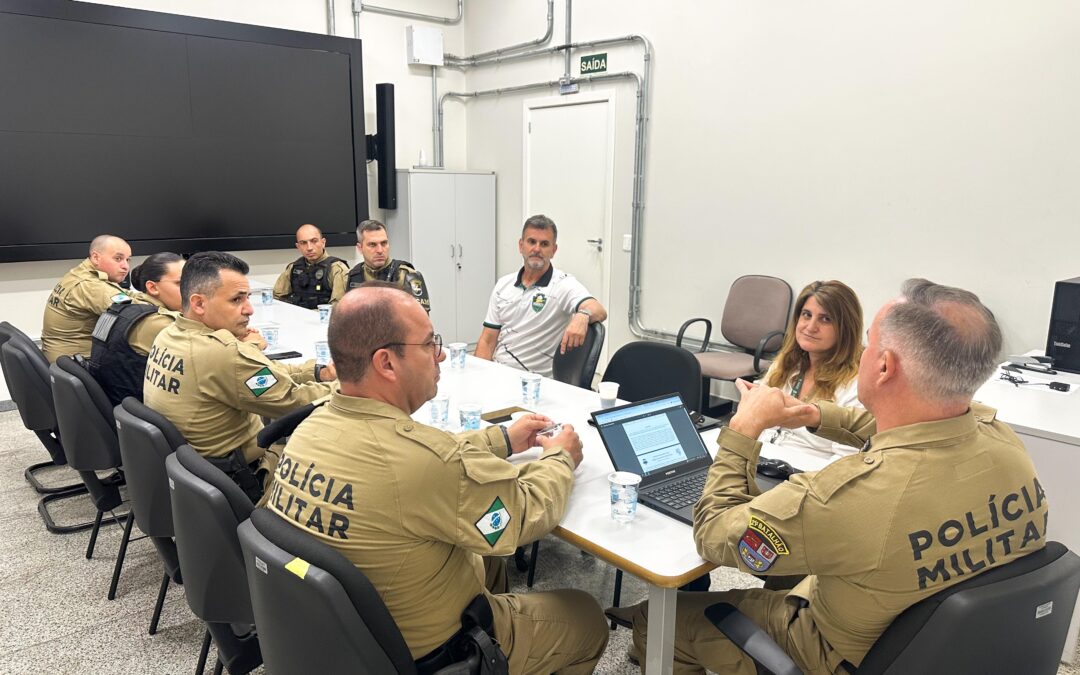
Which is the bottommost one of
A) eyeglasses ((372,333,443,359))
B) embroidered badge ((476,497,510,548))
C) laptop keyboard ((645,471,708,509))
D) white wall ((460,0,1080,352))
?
laptop keyboard ((645,471,708,509))

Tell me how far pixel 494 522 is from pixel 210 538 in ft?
2.31

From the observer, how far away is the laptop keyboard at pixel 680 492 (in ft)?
6.02

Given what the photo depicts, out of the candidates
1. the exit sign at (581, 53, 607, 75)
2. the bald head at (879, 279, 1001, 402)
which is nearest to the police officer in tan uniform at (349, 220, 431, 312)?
the exit sign at (581, 53, 607, 75)

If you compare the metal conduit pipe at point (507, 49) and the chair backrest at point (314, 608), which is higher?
the metal conduit pipe at point (507, 49)

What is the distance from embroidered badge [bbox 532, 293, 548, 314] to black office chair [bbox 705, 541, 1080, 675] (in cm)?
256

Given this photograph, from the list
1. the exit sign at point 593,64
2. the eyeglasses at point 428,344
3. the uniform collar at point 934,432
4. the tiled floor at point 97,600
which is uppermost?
the exit sign at point 593,64

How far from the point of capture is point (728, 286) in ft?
16.5

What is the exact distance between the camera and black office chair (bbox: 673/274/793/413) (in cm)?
443

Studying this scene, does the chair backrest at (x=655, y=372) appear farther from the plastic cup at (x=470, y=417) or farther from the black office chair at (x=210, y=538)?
the black office chair at (x=210, y=538)

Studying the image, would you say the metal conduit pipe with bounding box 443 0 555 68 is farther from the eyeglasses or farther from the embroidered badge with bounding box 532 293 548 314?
the eyeglasses

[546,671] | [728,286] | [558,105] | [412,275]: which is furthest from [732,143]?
[546,671]

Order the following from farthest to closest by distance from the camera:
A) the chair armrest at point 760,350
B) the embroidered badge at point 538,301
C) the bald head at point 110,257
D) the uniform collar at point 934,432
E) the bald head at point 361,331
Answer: the chair armrest at point 760,350
the bald head at point 110,257
the embroidered badge at point 538,301
the bald head at point 361,331
the uniform collar at point 934,432

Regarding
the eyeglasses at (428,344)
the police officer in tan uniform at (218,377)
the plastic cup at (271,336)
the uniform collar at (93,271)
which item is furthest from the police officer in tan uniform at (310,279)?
the eyeglasses at (428,344)

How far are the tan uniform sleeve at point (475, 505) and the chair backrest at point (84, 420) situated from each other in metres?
1.74
